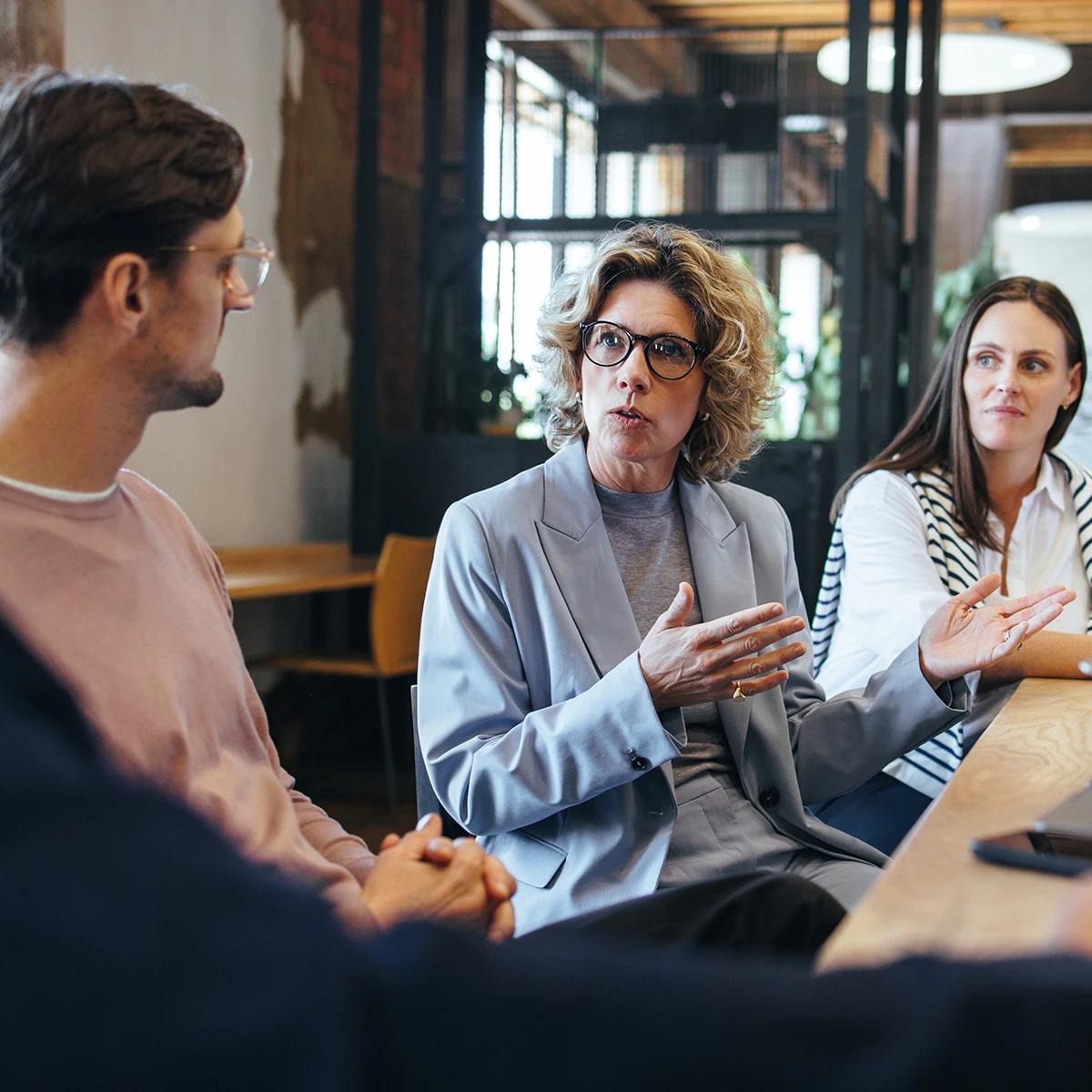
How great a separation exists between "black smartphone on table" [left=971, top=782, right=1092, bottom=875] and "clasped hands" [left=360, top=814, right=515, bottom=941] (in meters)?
0.38

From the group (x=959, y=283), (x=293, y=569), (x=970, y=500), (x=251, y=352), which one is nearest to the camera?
(x=970, y=500)

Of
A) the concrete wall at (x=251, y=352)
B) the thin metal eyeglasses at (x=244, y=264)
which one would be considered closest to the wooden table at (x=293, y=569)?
the concrete wall at (x=251, y=352)

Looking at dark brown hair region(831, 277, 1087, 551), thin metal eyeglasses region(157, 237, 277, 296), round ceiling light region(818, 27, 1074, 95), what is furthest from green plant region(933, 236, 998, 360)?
thin metal eyeglasses region(157, 237, 277, 296)

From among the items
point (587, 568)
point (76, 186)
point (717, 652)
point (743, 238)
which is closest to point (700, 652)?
point (717, 652)

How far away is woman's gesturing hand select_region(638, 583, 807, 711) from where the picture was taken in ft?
4.18

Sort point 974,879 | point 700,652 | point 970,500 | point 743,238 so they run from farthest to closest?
point 743,238, point 970,500, point 700,652, point 974,879

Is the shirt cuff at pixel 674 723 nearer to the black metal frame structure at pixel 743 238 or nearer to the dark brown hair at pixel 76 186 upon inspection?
the dark brown hair at pixel 76 186

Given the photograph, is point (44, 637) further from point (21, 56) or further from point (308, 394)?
point (308, 394)

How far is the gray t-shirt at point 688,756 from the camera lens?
1.46 meters

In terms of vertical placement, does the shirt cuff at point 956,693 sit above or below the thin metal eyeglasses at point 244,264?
below

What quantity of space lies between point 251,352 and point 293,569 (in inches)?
34.3

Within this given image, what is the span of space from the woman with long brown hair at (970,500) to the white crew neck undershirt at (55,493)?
138cm

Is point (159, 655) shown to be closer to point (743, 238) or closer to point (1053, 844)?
point (1053, 844)

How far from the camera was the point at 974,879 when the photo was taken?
833mm
